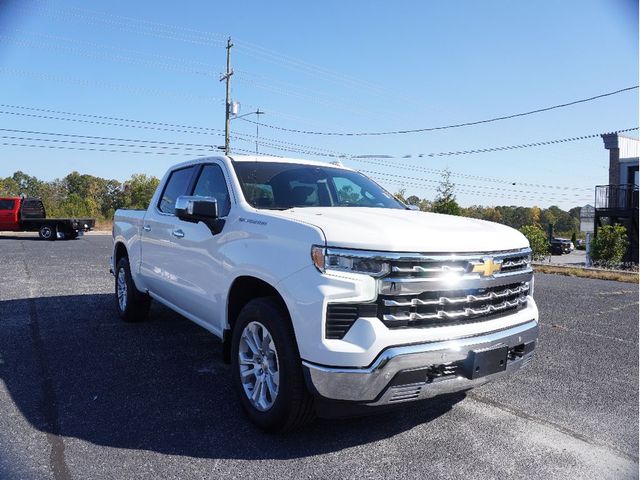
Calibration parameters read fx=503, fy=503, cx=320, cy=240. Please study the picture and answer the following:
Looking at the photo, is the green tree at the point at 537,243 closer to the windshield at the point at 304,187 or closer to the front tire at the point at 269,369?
the windshield at the point at 304,187

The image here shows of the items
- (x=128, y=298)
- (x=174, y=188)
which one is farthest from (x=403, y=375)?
(x=128, y=298)

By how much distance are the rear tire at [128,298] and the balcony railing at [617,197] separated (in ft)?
87.8

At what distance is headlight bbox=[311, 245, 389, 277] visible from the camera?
277 centimetres

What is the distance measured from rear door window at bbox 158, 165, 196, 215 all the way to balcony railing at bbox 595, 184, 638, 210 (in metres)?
26.8

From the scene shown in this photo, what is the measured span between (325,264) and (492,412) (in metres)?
1.83

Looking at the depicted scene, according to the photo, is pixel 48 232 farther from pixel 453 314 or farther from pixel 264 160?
pixel 453 314

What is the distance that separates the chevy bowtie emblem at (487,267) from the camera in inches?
119

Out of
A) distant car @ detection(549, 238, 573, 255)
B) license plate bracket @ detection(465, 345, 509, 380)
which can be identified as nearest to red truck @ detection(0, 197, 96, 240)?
license plate bracket @ detection(465, 345, 509, 380)

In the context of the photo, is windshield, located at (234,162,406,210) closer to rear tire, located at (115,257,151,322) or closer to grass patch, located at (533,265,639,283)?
rear tire, located at (115,257,151,322)

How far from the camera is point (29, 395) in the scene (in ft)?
12.3

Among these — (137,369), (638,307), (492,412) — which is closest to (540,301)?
(638,307)

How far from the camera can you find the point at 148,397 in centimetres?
375

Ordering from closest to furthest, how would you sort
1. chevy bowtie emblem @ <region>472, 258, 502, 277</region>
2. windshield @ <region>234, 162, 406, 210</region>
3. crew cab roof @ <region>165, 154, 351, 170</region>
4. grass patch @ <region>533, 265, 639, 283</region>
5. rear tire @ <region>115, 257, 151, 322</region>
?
chevy bowtie emblem @ <region>472, 258, 502, 277</region>, windshield @ <region>234, 162, 406, 210</region>, crew cab roof @ <region>165, 154, 351, 170</region>, rear tire @ <region>115, 257, 151, 322</region>, grass patch @ <region>533, 265, 639, 283</region>

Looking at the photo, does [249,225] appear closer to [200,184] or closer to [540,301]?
[200,184]
